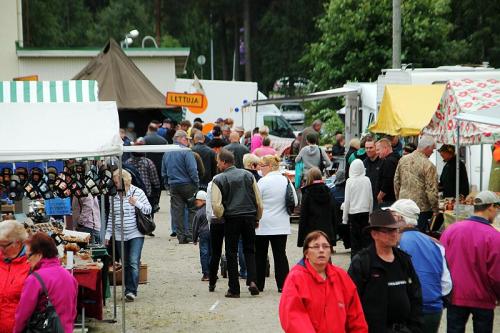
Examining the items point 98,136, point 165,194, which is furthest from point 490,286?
point 165,194

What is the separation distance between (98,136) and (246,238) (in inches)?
151

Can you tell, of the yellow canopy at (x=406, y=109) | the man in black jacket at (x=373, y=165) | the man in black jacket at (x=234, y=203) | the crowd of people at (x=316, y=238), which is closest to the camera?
the crowd of people at (x=316, y=238)

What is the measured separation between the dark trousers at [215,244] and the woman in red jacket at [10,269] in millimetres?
5032

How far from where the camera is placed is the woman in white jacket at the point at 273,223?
14.3m

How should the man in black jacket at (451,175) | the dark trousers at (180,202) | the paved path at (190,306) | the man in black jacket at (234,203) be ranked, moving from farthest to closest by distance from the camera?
the dark trousers at (180,202) → the man in black jacket at (451,175) → the man in black jacket at (234,203) → the paved path at (190,306)

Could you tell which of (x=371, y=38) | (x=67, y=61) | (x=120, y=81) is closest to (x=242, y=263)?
(x=120, y=81)

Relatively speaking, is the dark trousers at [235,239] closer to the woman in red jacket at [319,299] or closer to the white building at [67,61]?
the woman in red jacket at [319,299]

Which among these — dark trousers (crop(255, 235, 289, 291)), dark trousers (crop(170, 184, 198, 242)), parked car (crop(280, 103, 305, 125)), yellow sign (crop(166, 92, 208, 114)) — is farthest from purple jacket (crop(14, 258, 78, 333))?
parked car (crop(280, 103, 305, 125))

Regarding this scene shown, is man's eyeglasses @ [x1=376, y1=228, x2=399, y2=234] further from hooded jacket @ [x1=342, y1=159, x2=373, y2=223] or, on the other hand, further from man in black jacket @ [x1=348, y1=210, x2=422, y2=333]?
hooded jacket @ [x1=342, y1=159, x2=373, y2=223]

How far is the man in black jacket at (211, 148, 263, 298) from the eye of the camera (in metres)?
13.8

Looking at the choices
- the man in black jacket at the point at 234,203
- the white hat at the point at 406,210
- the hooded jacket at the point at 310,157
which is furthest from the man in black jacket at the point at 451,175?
the white hat at the point at 406,210

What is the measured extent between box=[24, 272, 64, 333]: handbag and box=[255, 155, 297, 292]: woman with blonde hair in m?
5.84

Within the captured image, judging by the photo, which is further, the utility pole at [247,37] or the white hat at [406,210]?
the utility pole at [247,37]

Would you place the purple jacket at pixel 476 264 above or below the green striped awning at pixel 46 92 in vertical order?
below
